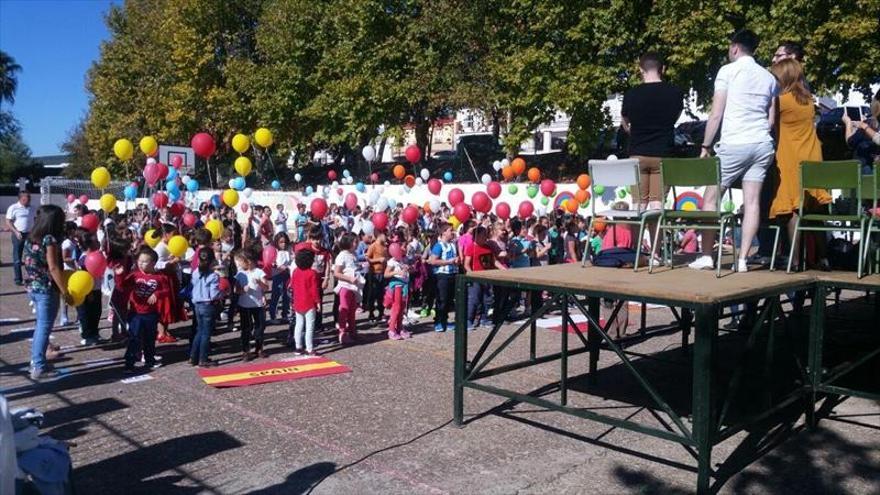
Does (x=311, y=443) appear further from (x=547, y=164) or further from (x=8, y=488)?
(x=547, y=164)

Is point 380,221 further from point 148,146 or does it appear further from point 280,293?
point 148,146

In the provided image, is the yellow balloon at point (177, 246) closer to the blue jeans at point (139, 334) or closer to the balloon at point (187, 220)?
the blue jeans at point (139, 334)

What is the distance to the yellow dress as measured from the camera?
629 centimetres

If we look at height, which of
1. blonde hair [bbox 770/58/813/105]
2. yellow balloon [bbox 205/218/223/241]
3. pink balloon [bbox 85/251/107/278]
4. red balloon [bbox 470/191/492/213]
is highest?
blonde hair [bbox 770/58/813/105]

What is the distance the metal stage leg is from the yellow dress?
221 centimetres

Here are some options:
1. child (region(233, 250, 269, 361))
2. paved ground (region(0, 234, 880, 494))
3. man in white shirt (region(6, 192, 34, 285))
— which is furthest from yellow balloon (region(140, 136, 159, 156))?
paved ground (region(0, 234, 880, 494))

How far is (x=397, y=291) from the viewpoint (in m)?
10.4

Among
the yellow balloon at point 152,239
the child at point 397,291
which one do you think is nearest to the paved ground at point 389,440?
the child at point 397,291

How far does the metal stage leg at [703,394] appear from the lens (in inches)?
182

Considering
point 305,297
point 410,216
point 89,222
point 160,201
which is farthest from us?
point 410,216

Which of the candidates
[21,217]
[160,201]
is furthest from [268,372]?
[21,217]

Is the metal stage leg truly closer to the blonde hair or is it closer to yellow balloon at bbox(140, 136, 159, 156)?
the blonde hair

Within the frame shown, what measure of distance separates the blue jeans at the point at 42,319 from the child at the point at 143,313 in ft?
2.66

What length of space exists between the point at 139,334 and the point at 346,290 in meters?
2.74
